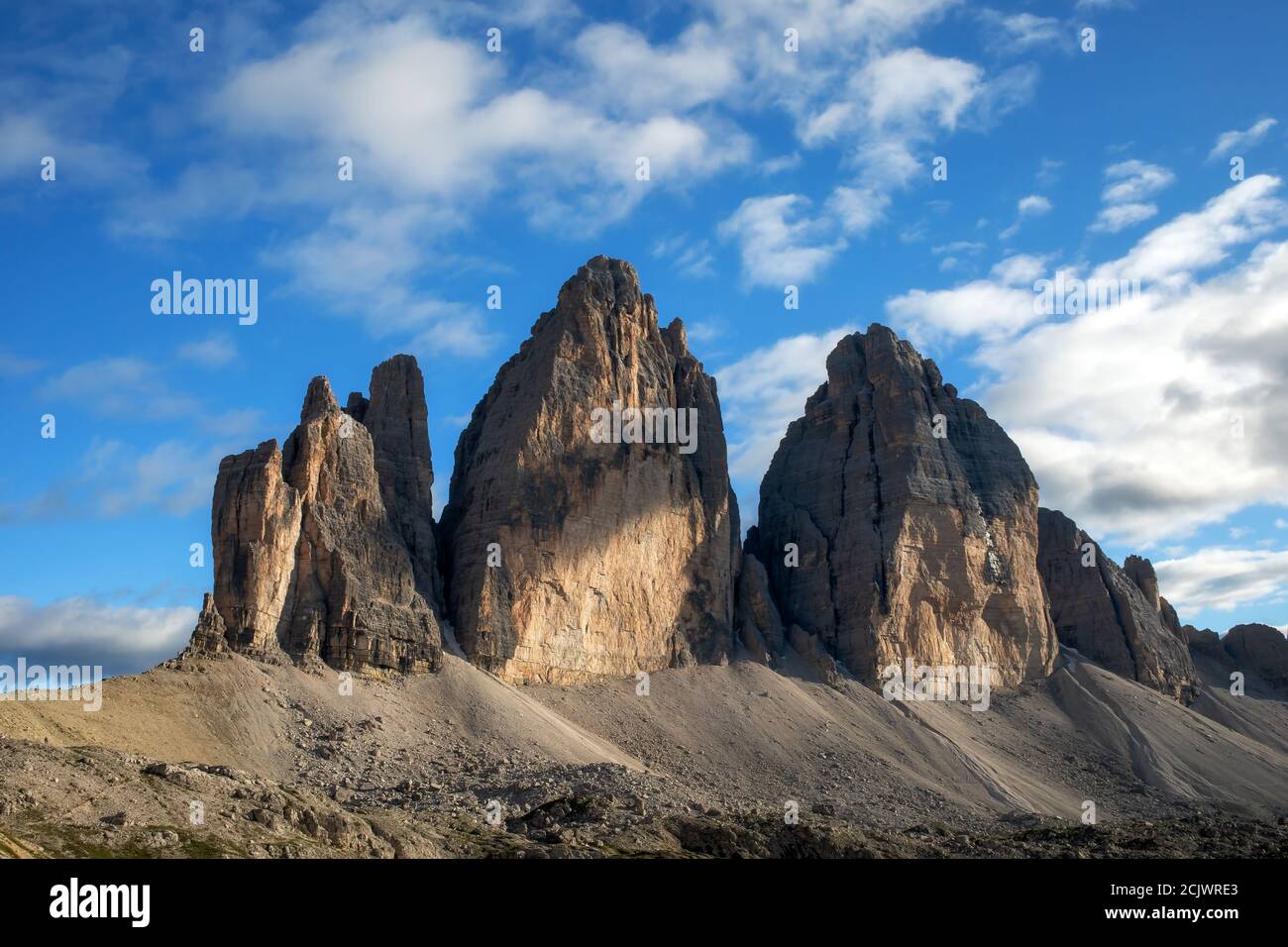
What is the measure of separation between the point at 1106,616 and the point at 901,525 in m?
28.8

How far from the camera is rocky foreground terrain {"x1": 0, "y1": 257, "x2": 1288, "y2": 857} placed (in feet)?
188

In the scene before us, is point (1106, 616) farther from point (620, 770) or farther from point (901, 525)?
point (620, 770)

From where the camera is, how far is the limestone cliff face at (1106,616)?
4995 inches

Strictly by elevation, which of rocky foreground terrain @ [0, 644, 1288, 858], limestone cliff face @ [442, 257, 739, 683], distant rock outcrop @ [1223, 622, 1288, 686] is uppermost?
limestone cliff face @ [442, 257, 739, 683]

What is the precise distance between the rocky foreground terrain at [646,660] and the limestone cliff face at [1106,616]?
0.36 m

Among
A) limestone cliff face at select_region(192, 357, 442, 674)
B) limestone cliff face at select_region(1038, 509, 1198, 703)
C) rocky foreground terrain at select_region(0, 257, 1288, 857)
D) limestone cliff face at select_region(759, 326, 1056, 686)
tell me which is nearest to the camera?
rocky foreground terrain at select_region(0, 257, 1288, 857)

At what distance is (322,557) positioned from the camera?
273ft

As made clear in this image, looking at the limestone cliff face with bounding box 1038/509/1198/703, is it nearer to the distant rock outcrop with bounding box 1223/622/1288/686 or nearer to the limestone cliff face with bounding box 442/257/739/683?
the distant rock outcrop with bounding box 1223/622/1288/686

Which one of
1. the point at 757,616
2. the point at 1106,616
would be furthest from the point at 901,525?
the point at 1106,616

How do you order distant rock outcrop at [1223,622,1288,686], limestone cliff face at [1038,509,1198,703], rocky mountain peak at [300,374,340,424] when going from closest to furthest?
rocky mountain peak at [300,374,340,424] → limestone cliff face at [1038,509,1198,703] → distant rock outcrop at [1223,622,1288,686]

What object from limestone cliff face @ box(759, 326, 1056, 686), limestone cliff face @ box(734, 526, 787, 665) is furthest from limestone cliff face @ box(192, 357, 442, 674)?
limestone cliff face @ box(759, 326, 1056, 686)

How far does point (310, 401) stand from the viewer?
89.9 meters

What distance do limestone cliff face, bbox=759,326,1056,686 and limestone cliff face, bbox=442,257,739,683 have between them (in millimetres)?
10124

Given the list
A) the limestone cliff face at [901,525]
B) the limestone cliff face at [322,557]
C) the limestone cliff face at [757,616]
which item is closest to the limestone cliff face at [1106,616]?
the limestone cliff face at [901,525]
